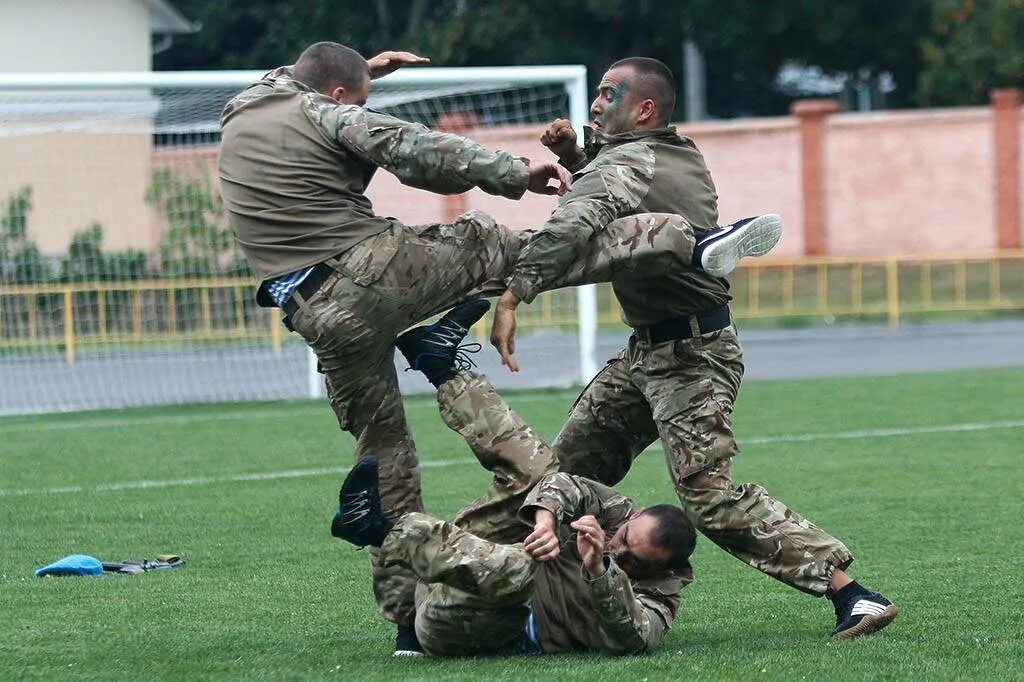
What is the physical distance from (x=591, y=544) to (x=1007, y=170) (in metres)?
27.8

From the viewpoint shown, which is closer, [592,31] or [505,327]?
[505,327]

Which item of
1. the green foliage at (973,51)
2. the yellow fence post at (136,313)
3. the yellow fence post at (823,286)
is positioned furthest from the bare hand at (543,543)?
the green foliage at (973,51)

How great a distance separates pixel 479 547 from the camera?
5855mm

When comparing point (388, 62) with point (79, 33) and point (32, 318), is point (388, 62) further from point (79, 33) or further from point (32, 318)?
point (79, 33)

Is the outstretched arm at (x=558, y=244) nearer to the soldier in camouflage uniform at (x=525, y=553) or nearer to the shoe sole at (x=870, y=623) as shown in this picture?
the soldier in camouflage uniform at (x=525, y=553)

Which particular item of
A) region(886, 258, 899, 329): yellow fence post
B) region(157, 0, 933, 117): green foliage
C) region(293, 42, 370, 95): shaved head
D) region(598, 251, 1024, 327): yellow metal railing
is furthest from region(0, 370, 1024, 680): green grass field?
region(157, 0, 933, 117): green foliage

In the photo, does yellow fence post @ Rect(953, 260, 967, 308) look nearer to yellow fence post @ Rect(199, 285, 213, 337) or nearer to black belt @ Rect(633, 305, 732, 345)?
yellow fence post @ Rect(199, 285, 213, 337)

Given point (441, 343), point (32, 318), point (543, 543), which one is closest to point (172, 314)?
point (32, 318)

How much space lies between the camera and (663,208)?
6.36 meters

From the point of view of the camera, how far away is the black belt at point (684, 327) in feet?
21.1

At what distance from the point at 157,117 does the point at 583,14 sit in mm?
25027

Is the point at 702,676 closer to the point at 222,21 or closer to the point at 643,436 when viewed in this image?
the point at 643,436

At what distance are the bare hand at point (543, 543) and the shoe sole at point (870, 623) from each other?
1.18 meters

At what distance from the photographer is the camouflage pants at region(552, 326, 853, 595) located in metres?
6.22
